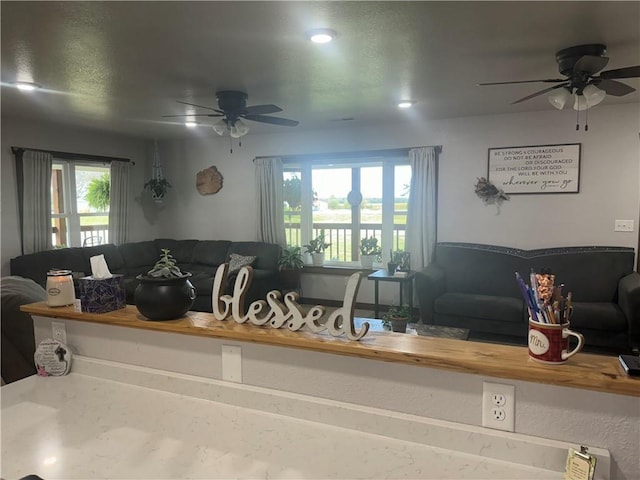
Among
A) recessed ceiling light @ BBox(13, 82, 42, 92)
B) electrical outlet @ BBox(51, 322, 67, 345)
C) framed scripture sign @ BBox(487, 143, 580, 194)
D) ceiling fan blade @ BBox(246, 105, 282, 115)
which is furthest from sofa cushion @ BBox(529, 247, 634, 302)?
recessed ceiling light @ BBox(13, 82, 42, 92)

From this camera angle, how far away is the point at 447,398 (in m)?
1.11

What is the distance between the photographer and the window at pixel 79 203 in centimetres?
563

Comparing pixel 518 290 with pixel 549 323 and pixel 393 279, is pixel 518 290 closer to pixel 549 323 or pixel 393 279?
pixel 393 279

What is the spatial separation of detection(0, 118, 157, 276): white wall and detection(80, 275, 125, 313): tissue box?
418cm

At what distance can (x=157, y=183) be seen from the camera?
6480 millimetres

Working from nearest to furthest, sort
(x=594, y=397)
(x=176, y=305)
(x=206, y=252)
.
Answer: (x=594, y=397) → (x=176, y=305) → (x=206, y=252)

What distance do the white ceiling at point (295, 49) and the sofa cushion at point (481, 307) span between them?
1.92 meters

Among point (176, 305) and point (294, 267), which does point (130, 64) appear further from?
point (294, 267)

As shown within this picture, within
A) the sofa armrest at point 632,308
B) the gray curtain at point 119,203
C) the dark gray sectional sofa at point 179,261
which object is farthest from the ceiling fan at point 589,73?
the gray curtain at point 119,203

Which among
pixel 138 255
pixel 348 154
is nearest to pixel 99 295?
pixel 348 154

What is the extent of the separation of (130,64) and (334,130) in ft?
10.4

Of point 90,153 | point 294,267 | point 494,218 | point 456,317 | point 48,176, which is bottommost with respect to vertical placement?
point 456,317

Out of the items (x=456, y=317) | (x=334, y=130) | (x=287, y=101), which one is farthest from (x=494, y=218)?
(x=287, y=101)

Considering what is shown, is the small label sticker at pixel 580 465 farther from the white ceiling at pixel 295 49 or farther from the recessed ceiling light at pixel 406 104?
the recessed ceiling light at pixel 406 104
